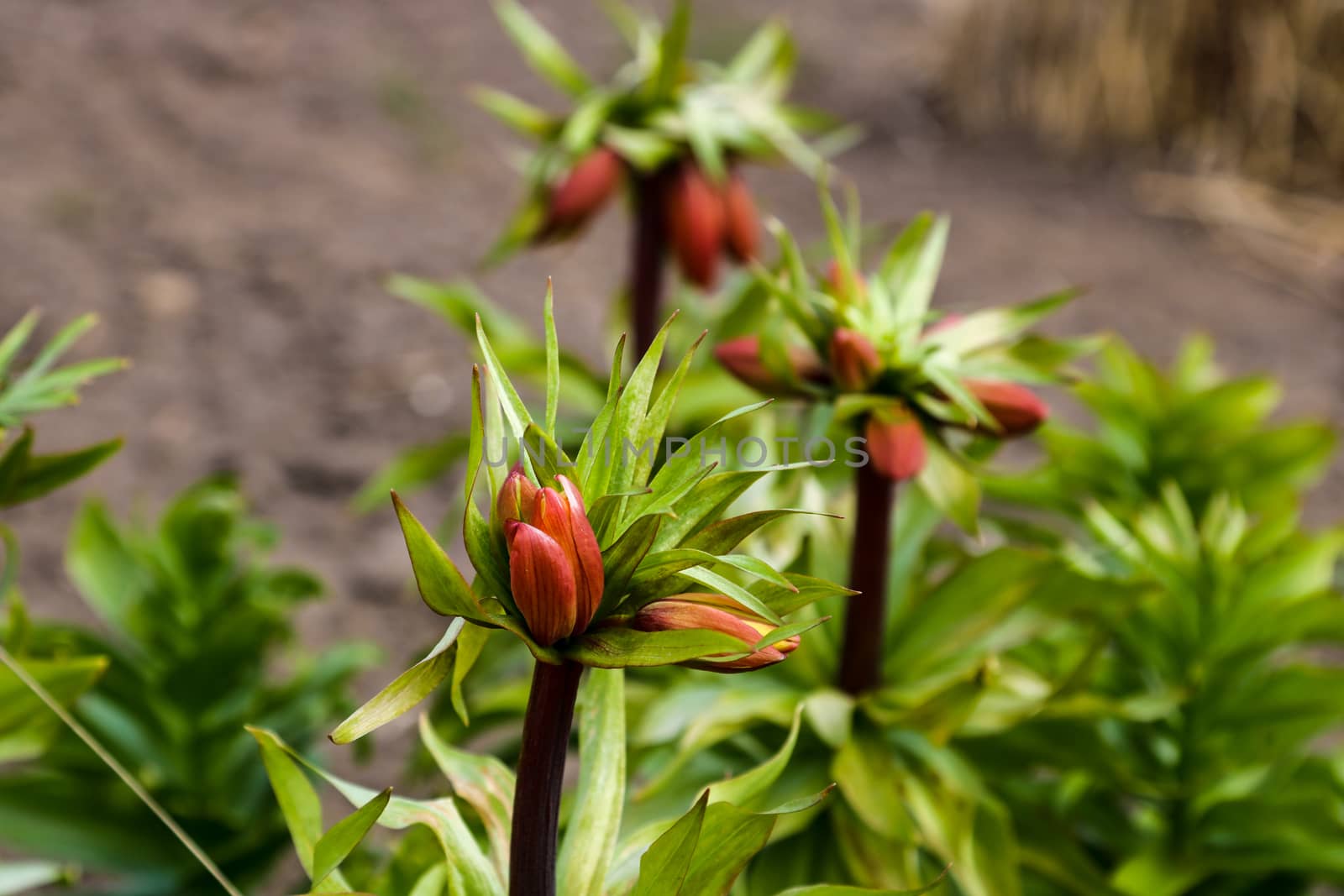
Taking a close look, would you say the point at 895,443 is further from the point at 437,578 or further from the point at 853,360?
the point at 437,578

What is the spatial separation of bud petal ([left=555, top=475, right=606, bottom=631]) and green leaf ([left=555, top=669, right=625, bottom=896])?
0.12 meters

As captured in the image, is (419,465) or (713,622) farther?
(419,465)

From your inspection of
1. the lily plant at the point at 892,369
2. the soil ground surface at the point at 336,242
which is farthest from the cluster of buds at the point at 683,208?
the soil ground surface at the point at 336,242

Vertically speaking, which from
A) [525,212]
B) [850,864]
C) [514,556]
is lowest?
[850,864]

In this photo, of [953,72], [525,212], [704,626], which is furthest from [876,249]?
[704,626]

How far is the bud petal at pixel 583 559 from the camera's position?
40 cm

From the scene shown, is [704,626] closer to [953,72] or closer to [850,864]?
[850,864]

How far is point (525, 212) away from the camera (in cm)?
105

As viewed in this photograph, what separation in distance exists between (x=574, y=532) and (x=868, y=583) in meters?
0.36

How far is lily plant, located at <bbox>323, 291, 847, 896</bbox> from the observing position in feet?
1.32

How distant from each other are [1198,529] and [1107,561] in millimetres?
227

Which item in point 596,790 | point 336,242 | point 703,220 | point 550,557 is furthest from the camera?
point 336,242

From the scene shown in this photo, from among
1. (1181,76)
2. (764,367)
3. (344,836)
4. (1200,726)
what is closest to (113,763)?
Result: (344,836)

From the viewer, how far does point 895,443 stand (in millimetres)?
653
